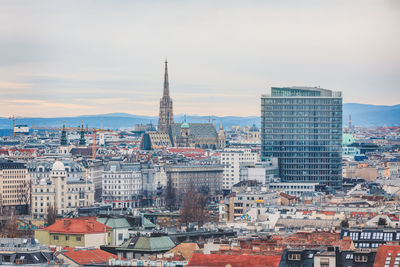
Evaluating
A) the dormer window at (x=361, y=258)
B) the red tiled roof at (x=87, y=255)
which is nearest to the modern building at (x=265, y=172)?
the red tiled roof at (x=87, y=255)

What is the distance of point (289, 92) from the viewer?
655ft

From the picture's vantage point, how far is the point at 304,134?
643 ft

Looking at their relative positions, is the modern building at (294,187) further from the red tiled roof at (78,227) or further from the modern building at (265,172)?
the red tiled roof at (78,227)

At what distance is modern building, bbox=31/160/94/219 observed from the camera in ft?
567

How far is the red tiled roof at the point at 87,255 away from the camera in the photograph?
70.1m

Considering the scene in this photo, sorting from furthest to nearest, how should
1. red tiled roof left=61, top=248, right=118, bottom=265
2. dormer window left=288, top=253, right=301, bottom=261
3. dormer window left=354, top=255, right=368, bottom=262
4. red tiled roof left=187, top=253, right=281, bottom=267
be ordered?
red tiled roof left=61, top=248, right=118, bottom=265, red tiled roof left=187, top=253, right=281, bottom=267, dormer window left=288, top=253, right=301, bottom=261, dormer window left=354, top=255, right=368, bottom=262

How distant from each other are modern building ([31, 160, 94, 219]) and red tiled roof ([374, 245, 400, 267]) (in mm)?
113709

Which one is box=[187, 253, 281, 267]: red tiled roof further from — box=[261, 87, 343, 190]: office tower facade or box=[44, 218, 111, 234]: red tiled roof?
box=[261, 87, 343, 190]: office tower facade

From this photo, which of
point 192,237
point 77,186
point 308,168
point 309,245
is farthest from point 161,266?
point 308,168

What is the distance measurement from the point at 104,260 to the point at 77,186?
11351 centimetres

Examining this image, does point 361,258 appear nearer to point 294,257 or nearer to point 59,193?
point 294,257

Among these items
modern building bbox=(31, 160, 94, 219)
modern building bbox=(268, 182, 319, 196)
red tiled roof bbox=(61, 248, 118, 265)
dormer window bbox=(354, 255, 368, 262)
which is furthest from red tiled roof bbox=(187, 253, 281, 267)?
modern building bbox=(268, 182, 319, 196)

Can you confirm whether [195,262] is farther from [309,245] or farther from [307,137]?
[307,137]

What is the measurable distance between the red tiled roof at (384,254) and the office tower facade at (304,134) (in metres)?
135
